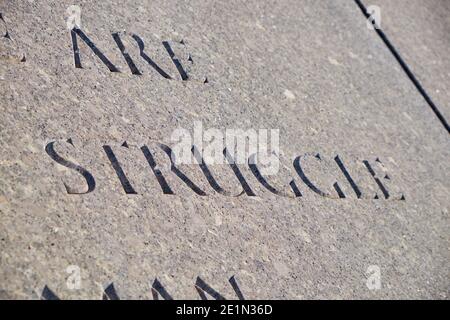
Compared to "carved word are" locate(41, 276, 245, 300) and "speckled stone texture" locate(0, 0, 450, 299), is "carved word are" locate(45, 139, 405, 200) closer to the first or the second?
"speckled stone texture" locate(0, 0, 450, 299)

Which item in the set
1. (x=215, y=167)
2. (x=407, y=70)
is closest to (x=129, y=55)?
(x=215, y=167)

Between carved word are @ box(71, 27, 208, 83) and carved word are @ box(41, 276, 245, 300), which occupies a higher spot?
carved word are @ box(71, 27, 208, 83)

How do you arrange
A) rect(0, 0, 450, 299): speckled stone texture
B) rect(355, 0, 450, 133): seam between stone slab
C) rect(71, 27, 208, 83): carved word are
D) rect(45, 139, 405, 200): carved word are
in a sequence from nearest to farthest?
rect(0, 0, 450, 299): speckled stone texture, rect(45, 139, 405, 200): carved word are, rect(71, 27, 208, 83): carved word are, rect(355, 0, 450, 133): seam between stone slab

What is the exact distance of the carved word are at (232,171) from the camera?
1723 millimetres

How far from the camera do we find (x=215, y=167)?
6.49 feet

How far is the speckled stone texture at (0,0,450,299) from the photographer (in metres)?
1.61

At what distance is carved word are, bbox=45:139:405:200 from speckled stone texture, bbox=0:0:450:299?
2cm

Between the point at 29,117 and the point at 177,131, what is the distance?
484mm

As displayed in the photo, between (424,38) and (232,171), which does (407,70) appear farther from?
(232,171)

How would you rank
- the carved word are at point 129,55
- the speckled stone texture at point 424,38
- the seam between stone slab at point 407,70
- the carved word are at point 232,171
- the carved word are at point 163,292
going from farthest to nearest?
the speckled stone texture at point 424,38 < the seam between stone slab at point 407,70 < the carved word are at point 129,55 < the carved word are at point 232,171 < the carved word are at point 163,292

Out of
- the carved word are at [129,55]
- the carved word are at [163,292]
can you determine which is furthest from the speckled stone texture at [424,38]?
the carved word are at [163,292]

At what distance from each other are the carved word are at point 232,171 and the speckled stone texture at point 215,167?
21 millimetres

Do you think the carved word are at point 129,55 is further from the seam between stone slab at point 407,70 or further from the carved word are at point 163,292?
the seam between stone slab at point 407,70

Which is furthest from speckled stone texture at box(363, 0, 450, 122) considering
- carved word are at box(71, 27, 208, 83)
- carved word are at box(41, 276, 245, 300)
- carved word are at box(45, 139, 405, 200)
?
carved word are at box(41, 276, 245, 300)
